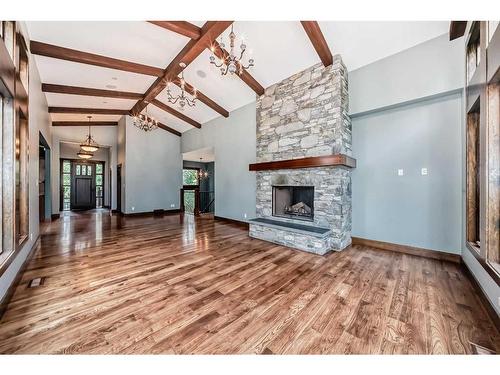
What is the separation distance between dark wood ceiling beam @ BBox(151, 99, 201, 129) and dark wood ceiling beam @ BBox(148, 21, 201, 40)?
351cm

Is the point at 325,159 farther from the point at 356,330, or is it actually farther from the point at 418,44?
the point at 356,330

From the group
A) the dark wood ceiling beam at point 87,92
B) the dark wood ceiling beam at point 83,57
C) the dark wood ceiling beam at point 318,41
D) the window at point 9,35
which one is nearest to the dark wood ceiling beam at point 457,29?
the dark wood ceiling beam at point 318,41

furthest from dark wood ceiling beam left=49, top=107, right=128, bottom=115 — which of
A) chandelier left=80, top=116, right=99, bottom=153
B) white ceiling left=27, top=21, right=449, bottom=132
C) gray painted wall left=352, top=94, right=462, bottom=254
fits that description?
gray painted wall left=352, top=94, right=462, bottom=254

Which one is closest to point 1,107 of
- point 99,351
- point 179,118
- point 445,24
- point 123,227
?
point 99,351

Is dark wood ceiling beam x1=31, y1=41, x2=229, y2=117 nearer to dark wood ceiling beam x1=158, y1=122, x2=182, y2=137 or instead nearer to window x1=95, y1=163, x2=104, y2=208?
dark wood ceiling beam x1=158, y1=122, x2=182, y2=137

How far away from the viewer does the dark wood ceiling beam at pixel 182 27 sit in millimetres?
3185

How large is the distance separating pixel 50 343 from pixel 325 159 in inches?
150

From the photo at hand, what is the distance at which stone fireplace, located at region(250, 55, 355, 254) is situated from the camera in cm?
362

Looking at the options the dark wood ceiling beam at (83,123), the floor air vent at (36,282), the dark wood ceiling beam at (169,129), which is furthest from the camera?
the dark wood ceiling beam at (169,129)

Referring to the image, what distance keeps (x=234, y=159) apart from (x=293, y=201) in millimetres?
2317

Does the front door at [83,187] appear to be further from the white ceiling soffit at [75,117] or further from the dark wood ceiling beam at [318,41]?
the dark wood ceiling beam at [318,41]

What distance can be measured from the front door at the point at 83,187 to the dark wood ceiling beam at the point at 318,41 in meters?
10.9

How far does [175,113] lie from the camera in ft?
22.6

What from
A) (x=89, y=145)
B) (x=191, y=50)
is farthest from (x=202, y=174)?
(x=191, y=50)
